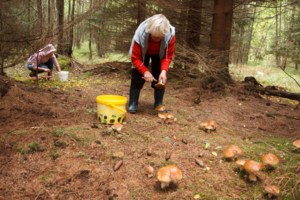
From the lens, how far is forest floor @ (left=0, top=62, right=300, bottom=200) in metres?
1.65

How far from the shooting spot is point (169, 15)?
6.08 metres

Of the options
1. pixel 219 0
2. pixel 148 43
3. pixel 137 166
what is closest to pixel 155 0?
pixel 219 0

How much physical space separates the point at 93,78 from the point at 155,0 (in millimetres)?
3273

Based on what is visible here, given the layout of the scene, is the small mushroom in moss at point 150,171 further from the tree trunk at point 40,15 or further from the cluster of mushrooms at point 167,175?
the tree trunk at point 40,15

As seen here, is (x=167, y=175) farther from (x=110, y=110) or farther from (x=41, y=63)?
(x=41, y=63)

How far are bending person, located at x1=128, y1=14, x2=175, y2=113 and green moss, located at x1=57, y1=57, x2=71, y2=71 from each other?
534 cm

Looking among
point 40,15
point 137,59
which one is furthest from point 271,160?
point 40,15

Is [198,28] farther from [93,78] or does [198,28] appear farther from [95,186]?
[95,186]

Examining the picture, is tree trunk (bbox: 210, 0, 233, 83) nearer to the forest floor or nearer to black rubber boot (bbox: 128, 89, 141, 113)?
the forest floor

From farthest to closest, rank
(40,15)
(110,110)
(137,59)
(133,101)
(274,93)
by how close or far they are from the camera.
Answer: (274,93) < (133,101) < (137,59) < (40,15) < (110,110)

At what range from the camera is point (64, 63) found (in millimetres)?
7695

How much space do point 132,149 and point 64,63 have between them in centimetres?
672

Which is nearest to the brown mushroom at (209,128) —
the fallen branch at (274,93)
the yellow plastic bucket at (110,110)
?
the yellow plastic bucket at (110,110)

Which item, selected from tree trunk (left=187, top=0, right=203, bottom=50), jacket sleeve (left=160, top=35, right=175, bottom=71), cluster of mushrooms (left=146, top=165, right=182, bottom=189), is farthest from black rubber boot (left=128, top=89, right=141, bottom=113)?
tree trunk (left=187, top=0, right=203, bottom=50)
